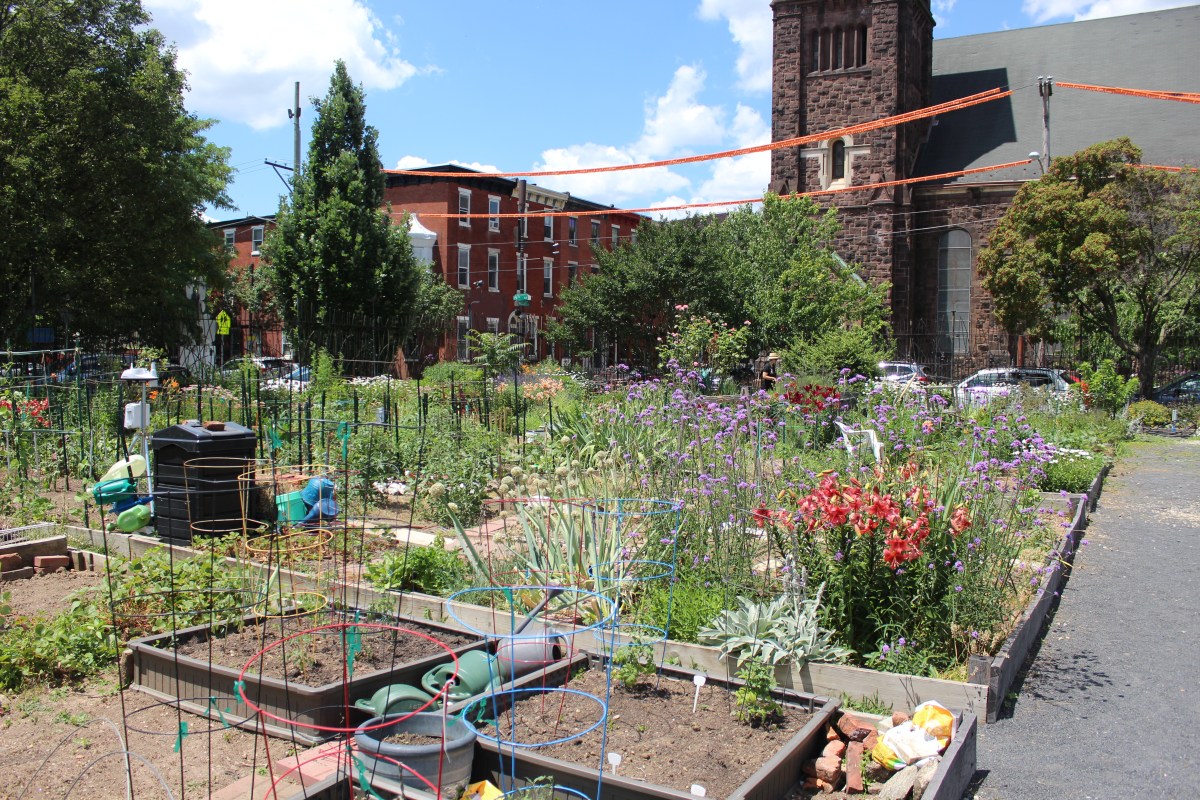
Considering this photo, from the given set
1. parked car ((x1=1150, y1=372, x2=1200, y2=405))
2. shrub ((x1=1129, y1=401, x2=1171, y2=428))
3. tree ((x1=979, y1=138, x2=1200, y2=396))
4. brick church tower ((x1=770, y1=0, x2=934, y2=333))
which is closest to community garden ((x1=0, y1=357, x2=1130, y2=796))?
shrub ((x1=1129, y1=401, x2=1171, y2=428))

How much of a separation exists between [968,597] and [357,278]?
56.9ft

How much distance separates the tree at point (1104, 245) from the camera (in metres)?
20.3

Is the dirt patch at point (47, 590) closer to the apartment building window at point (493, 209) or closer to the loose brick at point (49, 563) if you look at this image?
the loose brick at point (49, 563)

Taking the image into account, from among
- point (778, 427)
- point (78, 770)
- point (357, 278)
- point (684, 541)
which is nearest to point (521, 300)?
point (357, 278)

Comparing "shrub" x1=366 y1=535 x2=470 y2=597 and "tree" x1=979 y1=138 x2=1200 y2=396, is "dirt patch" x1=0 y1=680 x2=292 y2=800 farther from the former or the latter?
"tree" x1=979 y1=138 x2=1200 y2=396

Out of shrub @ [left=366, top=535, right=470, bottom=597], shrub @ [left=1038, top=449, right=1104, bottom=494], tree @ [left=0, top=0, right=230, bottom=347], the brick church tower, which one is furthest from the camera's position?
the brick church tower

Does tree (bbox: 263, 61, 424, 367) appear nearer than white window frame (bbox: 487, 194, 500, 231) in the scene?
Yes


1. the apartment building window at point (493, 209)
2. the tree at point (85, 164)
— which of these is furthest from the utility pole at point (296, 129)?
the apartment building window at point (493, 209)

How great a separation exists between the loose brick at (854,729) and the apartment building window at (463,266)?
37229mm

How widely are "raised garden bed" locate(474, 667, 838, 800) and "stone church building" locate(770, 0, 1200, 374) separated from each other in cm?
2930

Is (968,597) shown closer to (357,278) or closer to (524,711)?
(524,711)

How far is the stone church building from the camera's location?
1254 inches

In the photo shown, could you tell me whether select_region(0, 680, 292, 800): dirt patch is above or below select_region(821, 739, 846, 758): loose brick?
below

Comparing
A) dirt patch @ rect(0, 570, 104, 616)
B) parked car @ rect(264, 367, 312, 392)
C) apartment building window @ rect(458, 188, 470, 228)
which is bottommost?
dirt patch @ rect(0, 570, 104, 616)
